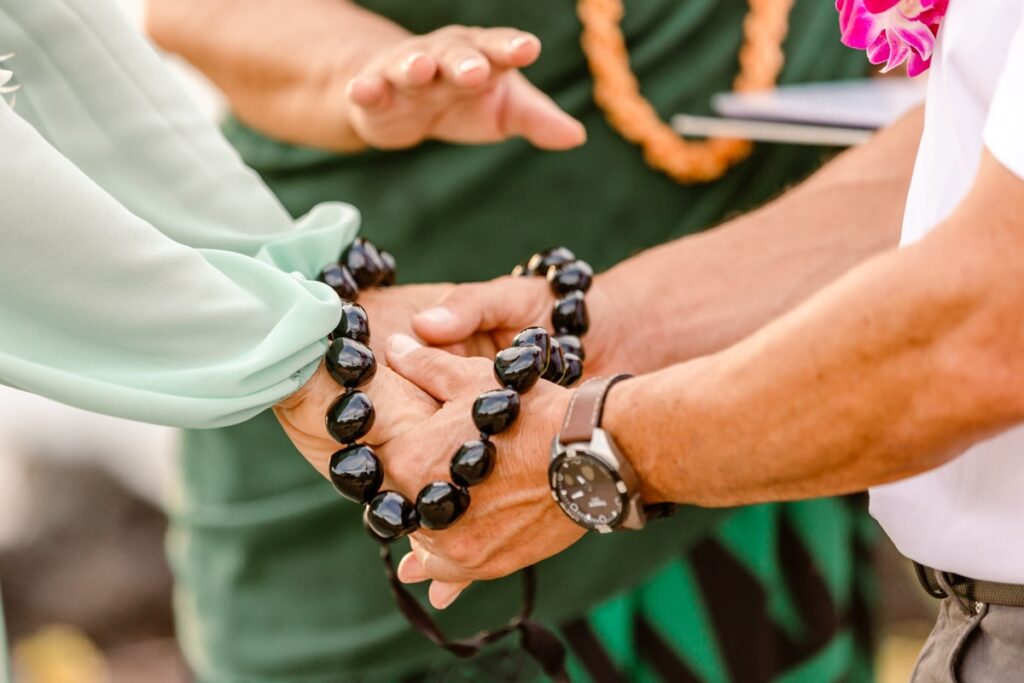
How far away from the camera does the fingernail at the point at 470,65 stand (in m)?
1.06

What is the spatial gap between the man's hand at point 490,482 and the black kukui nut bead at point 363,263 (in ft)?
0.53

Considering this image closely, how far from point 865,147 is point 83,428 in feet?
7.33

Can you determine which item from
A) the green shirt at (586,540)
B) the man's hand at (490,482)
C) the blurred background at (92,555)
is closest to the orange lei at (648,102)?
the green shirt at (586,540)

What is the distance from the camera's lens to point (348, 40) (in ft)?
4.17

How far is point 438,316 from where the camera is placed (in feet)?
3.64

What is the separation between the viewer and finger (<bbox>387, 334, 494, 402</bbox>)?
1.02m

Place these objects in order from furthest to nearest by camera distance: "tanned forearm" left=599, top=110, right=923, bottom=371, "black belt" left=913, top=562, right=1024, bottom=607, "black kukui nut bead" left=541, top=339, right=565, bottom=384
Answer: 1. "tanned forearm" left=599, top=110, right=923, bottom=371
2. "black kukui nut bead" left=541, top=339, right=565, bottom=384
3. "black belt" left=913, top=562, right=1024, bottom=607

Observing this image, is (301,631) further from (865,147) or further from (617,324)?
(865,147)

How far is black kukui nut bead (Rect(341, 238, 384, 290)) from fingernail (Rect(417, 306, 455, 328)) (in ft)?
0.20

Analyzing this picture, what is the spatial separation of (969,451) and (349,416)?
45 cm

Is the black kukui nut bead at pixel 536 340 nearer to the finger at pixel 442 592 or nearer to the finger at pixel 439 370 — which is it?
the finger at pixel 439 370

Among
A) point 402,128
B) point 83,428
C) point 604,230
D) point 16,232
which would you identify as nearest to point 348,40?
point 402,128

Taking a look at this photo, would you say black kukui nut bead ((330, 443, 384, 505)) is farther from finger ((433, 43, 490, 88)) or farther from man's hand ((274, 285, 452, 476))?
finger ((433, 43, 490, 88))

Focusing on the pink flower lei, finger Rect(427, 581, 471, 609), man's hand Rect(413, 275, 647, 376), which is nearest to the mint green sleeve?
man's hand Rect(413, 275, 647, 376)
